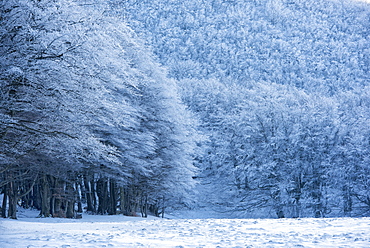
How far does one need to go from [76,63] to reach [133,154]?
1106cm

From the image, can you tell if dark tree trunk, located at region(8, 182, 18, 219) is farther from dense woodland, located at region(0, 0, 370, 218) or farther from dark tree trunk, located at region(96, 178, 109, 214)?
dark tree trunk, located at region(96, 178, 109, 214)

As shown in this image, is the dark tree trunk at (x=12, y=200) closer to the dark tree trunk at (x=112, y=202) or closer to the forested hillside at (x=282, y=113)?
the dark tree trunk at (x=112, y=202)

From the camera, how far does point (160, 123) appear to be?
2103 cm

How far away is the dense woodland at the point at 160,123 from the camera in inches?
289

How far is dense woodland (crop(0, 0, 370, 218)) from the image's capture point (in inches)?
289

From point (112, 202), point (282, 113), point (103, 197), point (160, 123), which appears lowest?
point (112, 202)

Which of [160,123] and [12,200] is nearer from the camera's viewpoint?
[12,200]

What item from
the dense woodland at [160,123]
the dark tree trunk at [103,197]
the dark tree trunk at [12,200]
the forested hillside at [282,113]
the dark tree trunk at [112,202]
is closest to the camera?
the dense woodland at [160,123]

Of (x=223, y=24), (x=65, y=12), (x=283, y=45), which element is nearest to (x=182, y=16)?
(x=223, y=24)

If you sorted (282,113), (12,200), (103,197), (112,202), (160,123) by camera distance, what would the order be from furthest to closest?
(282,113) < (103,197) < (112,202) < (160,123) < (12,200)

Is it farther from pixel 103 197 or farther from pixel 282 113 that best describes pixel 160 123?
pixel 282 113

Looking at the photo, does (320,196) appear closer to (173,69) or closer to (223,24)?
(173,69)

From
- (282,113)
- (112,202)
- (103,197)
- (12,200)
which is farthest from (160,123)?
(282,113)

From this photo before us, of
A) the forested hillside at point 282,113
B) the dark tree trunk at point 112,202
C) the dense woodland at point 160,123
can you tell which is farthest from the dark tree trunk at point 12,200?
the forested hillside at point 282,113
